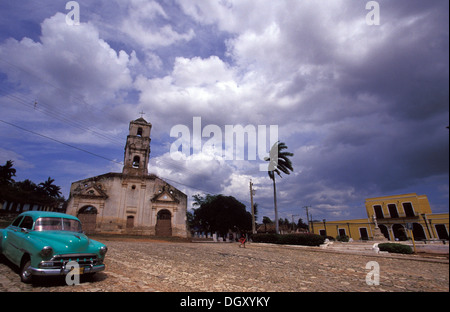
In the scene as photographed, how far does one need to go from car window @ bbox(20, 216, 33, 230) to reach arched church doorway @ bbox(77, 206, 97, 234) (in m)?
21.3

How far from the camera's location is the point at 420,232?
24078 mm

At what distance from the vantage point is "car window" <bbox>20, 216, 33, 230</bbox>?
5.46 m

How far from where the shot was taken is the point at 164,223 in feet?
87.8

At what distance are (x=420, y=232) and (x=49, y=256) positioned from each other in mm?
33777

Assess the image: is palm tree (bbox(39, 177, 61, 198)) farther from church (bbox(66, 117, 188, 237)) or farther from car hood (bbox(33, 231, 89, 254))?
car hood (bbox(33, 231, 89, 254))

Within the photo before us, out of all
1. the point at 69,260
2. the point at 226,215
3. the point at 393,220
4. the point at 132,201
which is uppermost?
the point at 132,201

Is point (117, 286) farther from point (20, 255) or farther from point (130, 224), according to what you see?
point (130, 224)

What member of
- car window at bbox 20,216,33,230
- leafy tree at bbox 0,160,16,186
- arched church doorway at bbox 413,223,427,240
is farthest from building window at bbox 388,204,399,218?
leafy tree at bbox 0,160,16,186

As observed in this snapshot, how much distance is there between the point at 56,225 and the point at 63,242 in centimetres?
140

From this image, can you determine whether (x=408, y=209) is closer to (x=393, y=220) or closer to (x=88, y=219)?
(x=393, y=220)

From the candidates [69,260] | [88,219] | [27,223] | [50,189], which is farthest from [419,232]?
[50,189]

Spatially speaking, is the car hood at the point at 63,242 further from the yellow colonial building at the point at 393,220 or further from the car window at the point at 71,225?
the yellow colonial building at the point at 393,220

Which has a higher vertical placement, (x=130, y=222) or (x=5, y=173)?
(x=5, y=173)
